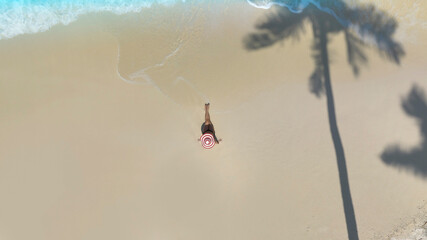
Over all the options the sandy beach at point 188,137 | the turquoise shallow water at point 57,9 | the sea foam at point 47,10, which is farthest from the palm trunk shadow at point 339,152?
the sea foam at point 47,10

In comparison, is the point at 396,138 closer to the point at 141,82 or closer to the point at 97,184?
the point at 141,82

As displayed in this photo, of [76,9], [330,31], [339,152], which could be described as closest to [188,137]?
[339,152]

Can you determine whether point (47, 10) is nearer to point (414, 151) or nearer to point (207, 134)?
point (207, 134)

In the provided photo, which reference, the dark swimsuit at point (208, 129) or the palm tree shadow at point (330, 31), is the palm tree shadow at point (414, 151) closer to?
the palm tree shadow at point (330, 31)

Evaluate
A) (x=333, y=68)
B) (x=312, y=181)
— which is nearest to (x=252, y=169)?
(x=312, y=181)

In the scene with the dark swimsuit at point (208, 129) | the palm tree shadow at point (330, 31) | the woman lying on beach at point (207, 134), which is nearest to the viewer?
the woman lying on beach at point (207, 134)

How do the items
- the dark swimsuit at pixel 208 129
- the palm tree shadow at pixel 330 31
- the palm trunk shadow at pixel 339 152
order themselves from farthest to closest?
the palm tree shadow at pixel 330 31 < the palm trunk shadow at pixel 339 152 < the dark swimsuit at pixel 208 129
